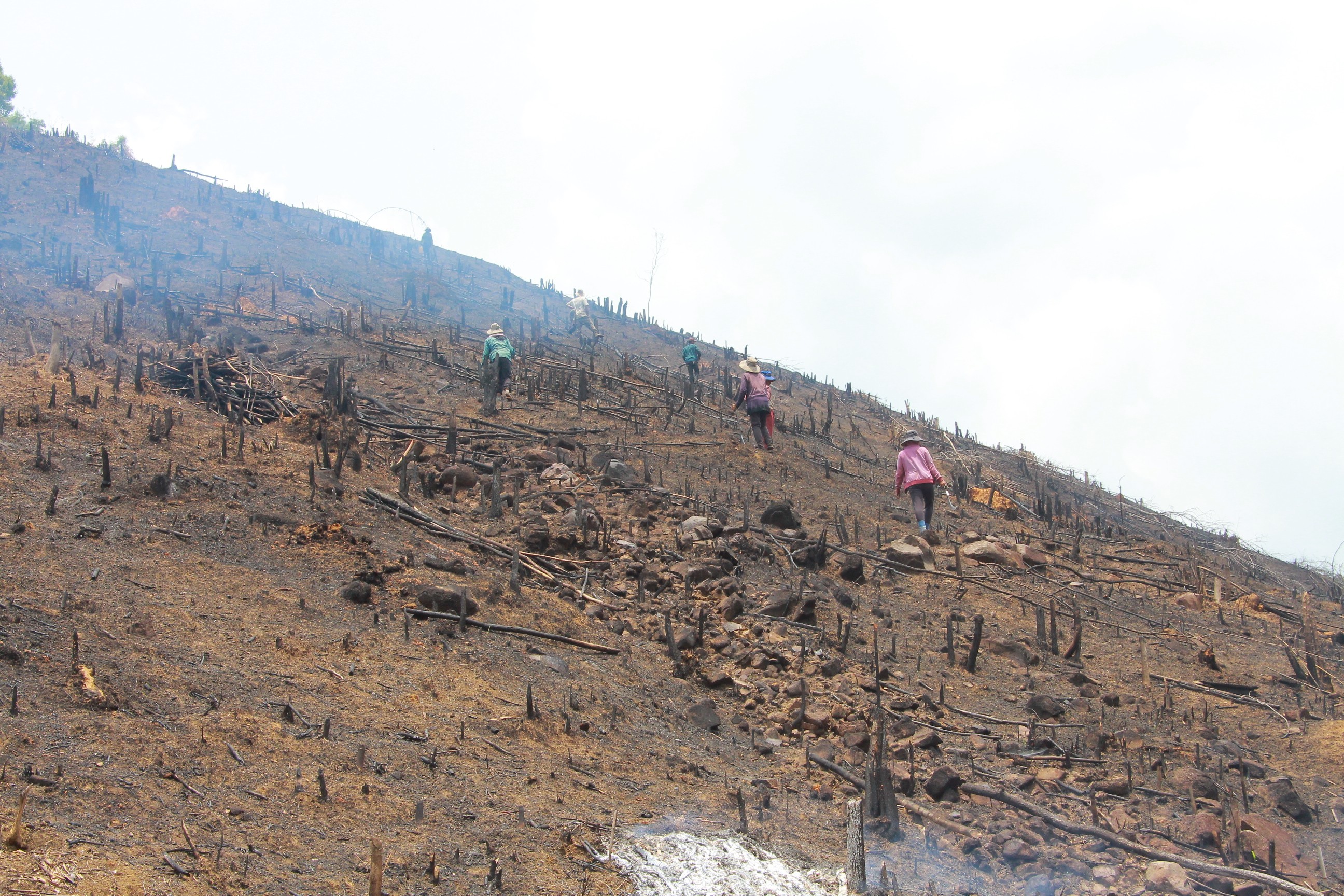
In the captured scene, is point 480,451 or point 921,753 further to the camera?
point 480,451

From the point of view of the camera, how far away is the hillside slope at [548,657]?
409 centimetres

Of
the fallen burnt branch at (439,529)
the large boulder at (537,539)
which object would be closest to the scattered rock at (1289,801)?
the fallen burnt branch at (439,529)

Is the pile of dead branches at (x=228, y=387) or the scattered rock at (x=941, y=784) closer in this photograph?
the scattered rock at (x=941, y=784)

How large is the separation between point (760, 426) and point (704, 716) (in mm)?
7946

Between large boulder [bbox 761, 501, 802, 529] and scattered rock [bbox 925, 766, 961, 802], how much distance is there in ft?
14.9

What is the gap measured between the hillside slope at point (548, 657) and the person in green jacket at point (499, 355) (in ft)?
2.04

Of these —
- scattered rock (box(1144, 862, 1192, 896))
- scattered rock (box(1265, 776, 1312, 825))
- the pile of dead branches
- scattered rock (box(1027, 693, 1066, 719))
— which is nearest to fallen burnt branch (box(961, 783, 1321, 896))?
scattered rock (box(1144, 862, 1192, 896))

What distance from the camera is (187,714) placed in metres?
4.46

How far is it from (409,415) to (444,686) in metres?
7.69

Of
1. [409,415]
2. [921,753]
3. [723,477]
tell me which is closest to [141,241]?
[409,415]

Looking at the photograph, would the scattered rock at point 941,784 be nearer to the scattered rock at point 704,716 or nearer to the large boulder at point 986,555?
the scattered rock at point 704,716

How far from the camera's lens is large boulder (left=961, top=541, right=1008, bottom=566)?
1060cm

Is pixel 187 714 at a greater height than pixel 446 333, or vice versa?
pixel 446 333

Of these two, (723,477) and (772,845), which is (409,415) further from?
(772,845)
